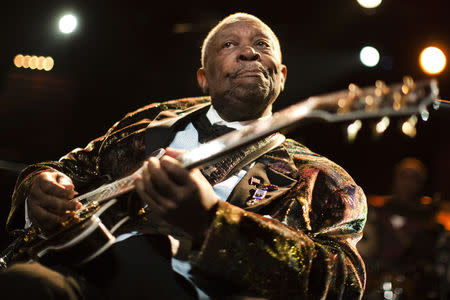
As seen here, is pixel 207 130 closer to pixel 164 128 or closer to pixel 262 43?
pixel 164 128

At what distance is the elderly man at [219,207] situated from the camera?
130 centimetres

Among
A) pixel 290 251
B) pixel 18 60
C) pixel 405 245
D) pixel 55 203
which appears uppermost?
pixel 18 60

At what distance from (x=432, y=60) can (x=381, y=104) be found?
4.43 m

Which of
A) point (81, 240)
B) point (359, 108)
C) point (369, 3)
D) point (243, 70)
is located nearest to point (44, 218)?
point (81, 240)

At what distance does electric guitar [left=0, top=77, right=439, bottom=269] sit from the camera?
47.1 inches

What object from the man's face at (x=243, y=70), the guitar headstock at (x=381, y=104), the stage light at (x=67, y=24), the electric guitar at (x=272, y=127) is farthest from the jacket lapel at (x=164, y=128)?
the stage light at (x=67, y=24)

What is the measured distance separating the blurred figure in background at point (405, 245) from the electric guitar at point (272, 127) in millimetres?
3566

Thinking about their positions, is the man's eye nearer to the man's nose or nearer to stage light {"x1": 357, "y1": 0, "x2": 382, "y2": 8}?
the man's nose

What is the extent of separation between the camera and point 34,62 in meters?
4.19

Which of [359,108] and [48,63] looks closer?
[359,108]

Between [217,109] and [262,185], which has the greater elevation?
[217,109]

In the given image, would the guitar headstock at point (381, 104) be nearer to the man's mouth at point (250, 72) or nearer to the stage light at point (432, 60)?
the man's mouth at point (250, 72)

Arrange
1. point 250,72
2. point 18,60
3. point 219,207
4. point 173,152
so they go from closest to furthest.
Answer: point 219,207 < point 173,152 < point 250,72 < point 18,60

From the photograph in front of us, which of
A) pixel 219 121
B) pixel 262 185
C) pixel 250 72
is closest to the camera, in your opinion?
pixel 262 185
